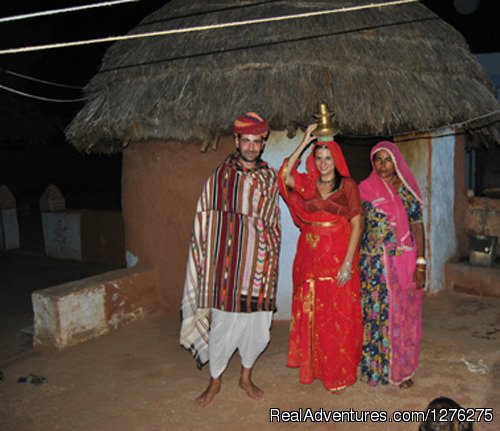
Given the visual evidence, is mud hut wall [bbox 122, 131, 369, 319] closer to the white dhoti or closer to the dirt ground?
the dirt ground

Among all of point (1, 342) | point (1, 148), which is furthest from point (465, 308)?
point (1, 148)

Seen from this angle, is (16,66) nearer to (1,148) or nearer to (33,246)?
(33,246)

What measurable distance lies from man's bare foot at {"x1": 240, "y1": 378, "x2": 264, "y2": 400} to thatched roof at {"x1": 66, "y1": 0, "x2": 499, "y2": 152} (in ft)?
7.16

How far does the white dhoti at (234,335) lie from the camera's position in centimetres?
360

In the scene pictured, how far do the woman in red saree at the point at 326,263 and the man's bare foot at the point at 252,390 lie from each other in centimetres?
36

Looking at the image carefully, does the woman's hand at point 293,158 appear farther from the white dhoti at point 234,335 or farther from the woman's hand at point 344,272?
the white dhoti at point 234,335

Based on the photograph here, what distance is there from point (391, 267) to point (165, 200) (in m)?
2.64

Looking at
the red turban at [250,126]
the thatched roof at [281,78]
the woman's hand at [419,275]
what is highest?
the thatched roof at [281,78]

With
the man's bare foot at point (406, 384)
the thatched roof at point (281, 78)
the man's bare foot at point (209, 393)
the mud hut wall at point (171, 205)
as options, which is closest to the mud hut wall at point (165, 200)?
the mud hut wall at point (171, 205)

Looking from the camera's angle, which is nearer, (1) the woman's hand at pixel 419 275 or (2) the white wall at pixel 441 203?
(1) the woman's hand at pixel 419 275

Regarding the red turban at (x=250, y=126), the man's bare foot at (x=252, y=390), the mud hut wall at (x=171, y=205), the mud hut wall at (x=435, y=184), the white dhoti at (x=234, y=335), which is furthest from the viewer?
the mud hut wall at (x=435, y=184)

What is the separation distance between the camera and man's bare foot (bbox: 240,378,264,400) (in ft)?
12.2

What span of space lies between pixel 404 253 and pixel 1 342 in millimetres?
3985

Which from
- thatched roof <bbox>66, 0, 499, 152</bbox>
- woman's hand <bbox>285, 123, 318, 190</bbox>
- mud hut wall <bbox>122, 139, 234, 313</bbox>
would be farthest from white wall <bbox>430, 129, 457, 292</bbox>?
woman's hand <bbox>285, 123, 318, 190</bbox>
